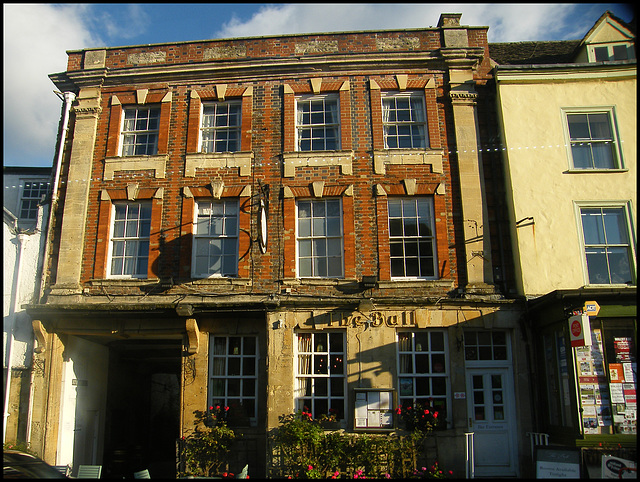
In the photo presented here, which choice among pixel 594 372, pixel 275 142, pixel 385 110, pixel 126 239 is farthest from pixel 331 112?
pixel 594 372

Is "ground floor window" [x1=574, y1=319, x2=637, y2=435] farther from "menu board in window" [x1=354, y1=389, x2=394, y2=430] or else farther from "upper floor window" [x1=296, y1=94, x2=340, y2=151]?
"upper floor window" [x1=296, y1=94, x2=340, y2=151]

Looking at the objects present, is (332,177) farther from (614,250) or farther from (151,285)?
(614,250)

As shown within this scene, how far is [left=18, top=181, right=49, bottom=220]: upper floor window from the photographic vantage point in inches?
619

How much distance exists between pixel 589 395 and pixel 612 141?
6129mm

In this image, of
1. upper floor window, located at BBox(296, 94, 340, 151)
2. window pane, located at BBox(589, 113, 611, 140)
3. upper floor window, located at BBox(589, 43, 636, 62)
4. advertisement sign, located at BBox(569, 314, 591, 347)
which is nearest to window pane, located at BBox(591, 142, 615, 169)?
window pane, located at BBox(589, 113, 611, 140)

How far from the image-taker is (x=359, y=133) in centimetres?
1336

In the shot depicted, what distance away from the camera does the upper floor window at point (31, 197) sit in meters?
15.7

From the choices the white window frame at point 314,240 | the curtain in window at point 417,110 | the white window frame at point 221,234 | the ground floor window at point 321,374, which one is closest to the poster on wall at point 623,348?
the ground floor window at point 321,374

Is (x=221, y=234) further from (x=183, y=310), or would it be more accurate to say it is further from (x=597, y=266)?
(x=597, y=266)

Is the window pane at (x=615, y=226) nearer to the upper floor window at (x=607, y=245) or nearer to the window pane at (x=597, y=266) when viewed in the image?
the upper floor window at (x=607, y=245)

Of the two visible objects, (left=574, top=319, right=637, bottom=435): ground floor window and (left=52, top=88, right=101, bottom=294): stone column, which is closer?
(left=574, top=319, right=637, bottom=435): ground floor window

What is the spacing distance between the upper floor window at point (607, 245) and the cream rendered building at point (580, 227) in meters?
0.02

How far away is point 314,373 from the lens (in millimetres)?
11953

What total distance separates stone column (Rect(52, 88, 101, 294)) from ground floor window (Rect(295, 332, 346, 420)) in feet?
18.3
